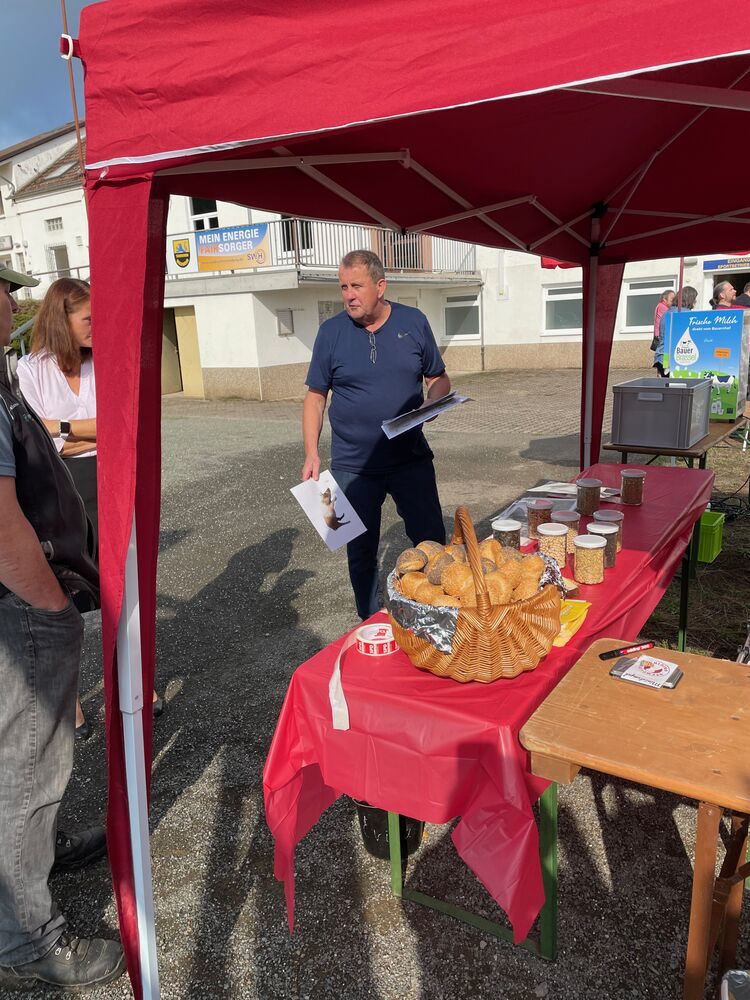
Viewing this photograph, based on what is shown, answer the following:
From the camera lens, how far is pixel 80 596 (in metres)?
2.48

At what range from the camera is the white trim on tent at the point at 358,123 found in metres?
1.13

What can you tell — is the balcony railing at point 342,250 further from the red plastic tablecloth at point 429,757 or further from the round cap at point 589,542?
the red plastic tablecloth at point 429,757

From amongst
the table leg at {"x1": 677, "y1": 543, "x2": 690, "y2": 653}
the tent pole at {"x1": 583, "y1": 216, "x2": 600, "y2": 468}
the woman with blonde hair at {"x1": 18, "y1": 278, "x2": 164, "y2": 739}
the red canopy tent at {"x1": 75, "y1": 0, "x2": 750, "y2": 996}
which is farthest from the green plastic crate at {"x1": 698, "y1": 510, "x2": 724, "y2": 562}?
the woman with blonde hair at {"x1": 18, "y1": 278, "x2": 164, "y2": 739}

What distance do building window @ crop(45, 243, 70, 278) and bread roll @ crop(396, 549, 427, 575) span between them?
76.6ft

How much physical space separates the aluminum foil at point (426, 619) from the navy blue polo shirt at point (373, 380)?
1.46 meters

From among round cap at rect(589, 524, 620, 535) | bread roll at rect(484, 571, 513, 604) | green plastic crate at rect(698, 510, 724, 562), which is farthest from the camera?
green plastic crate at rect(698, 510, 724, 562)

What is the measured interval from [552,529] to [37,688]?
5.46 feet

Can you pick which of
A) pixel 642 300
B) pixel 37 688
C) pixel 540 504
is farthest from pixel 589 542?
pixel 642 300

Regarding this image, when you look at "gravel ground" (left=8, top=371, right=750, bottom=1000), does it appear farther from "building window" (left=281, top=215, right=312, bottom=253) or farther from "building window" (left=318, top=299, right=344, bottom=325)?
"building window" (left=318, top=299, right=344, bottom=325)

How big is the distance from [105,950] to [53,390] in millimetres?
2016

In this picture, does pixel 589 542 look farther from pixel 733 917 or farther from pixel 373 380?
pixel 373 380

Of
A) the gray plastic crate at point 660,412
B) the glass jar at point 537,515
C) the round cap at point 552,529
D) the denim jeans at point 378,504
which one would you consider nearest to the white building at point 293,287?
the gray plastic crate at point 660,412

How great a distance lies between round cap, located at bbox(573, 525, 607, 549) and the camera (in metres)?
2.21

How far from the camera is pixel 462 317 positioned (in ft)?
66.9
